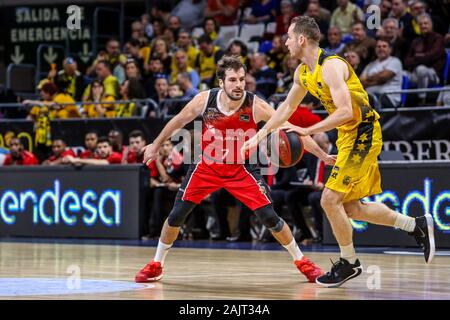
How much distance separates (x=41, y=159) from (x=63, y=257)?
245 inches

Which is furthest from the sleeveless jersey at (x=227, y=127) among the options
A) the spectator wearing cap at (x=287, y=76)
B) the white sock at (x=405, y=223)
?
the spectator wearing cap at (x=287, y=76)

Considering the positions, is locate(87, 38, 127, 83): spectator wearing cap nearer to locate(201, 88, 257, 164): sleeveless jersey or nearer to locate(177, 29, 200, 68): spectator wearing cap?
locate(177, 29, 200, 68): spectator wearing cap

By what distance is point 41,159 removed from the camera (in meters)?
18.1

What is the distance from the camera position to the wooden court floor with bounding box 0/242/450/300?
7.62 meters

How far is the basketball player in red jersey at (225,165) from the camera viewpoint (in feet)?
29.3

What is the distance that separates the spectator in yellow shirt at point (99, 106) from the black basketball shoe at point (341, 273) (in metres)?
10.0

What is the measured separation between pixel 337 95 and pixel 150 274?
2416 mm

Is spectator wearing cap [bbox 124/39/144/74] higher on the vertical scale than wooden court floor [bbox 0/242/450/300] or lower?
higher

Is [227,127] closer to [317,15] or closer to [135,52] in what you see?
[317,15]

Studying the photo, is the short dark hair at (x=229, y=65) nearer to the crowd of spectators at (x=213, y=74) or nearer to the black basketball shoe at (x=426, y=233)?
the black basketball shoe at (x=426, y=233)

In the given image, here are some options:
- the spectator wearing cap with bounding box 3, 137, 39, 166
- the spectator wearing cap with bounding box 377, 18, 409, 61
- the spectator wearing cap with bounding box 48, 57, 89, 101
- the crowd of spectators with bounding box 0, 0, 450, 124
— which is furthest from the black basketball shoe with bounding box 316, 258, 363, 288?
the spectator wearing cap with bounding box 48, 57, 89, 101

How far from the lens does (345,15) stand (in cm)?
1761
